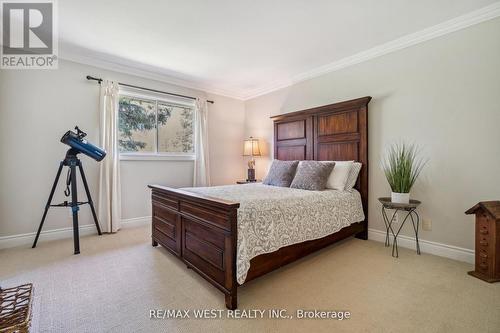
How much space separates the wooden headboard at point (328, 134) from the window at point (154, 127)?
1.68 m

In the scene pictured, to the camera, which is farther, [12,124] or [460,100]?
[12,124]

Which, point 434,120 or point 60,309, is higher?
point 434,120

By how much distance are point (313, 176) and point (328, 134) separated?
88 centimetres

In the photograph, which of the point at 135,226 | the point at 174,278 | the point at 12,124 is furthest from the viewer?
the point at 135,226

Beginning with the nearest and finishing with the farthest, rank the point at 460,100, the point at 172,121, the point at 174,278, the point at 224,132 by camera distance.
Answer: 1. the point at 174,278
2. the point at 460,100
3. the point at 172,121
4. the point at 224,132

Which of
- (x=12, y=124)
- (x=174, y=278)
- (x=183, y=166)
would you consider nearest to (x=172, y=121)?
(x=183, y=166)

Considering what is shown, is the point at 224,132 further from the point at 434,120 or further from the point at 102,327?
the point at 102,327

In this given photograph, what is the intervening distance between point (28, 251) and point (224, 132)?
3380mm

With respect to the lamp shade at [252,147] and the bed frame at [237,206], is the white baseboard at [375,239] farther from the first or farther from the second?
the lamp shade at [252,147]

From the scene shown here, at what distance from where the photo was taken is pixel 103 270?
219 cm

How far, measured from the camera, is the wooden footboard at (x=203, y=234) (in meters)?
1.62

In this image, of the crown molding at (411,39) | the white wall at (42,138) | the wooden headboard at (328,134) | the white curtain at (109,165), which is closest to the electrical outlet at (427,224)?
the wooden headboard at (328,134)

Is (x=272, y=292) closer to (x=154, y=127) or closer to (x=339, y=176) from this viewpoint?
(x=339, y=176)

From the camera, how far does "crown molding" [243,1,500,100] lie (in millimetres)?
2259
